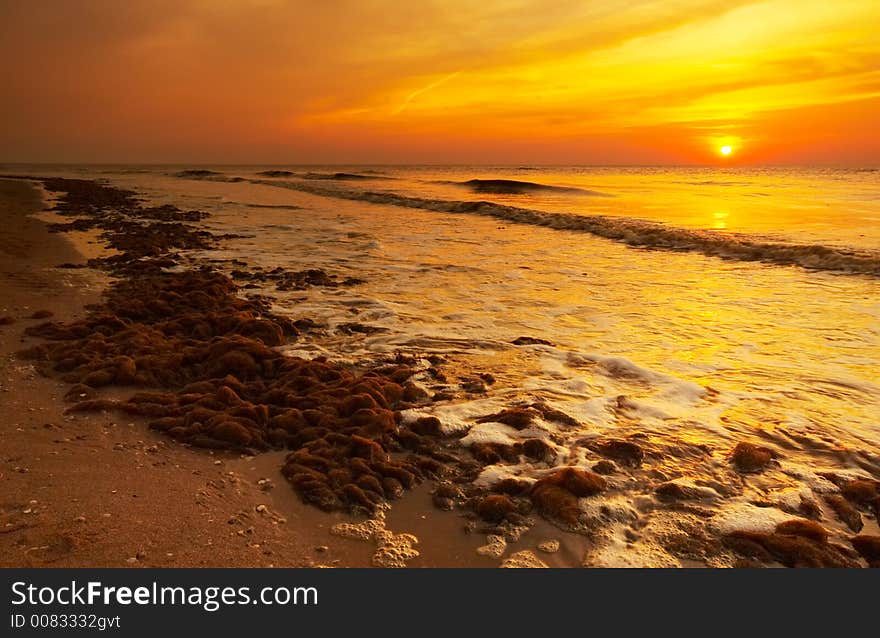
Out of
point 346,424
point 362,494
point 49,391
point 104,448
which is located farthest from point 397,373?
point 49,391

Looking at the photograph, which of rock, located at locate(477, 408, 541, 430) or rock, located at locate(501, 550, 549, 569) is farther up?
rock, located at locate(477, 408, 541, 430)

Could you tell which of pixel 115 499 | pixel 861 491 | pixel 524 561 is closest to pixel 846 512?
pixel 861 491

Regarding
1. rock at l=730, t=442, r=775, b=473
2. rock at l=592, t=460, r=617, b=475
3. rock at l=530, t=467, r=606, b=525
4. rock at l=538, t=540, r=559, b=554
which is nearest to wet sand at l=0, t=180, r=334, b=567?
rock at l=538, t=540, r=559, b=554

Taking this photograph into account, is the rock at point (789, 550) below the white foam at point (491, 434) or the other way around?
below

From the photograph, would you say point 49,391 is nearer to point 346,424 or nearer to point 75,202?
point 346,424

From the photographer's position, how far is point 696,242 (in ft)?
52.5

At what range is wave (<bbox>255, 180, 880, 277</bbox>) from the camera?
12523 mm

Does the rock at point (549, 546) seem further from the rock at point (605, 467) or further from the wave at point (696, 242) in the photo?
the wave at point (696, 242)

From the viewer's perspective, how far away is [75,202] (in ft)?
84.0

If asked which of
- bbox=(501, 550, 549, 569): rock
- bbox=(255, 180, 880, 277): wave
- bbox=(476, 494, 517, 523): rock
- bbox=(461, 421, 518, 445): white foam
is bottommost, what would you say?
bbox=(501, 550, 549, 569): rock

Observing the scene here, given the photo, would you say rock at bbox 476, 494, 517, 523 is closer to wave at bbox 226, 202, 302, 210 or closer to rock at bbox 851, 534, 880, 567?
rock at bbox 851, 534, 880, 567

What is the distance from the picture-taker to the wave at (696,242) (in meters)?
12.5

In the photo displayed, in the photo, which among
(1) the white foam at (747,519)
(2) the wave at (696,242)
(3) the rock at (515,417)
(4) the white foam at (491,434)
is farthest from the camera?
(2) the wave at (696,242)

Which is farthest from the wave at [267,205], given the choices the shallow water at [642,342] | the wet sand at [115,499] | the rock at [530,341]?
the wet sand at [115,499]
